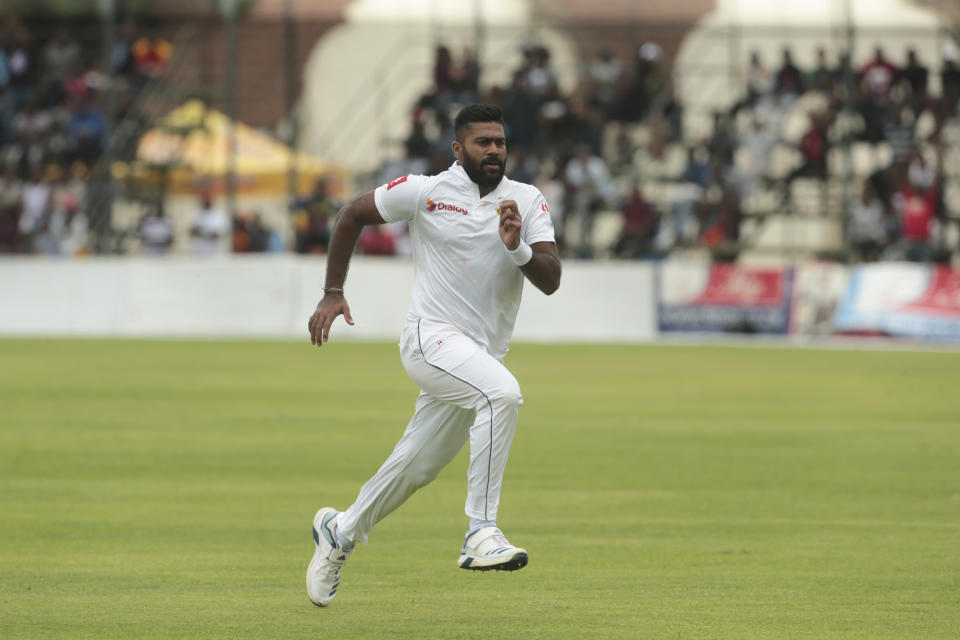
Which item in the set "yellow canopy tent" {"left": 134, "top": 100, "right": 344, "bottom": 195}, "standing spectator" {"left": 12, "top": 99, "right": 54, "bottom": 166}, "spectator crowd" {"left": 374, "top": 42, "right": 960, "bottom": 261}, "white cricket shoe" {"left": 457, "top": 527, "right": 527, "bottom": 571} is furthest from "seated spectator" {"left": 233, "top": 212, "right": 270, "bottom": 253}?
"white cricket shoe" {"left": 457, "top": 527, "right": 527, "bottom": 571}

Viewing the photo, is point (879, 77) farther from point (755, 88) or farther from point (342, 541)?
point (342, 541)

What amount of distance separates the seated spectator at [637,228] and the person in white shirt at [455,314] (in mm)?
22017

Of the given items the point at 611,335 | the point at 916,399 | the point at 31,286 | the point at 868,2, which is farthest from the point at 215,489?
the point at 868,2

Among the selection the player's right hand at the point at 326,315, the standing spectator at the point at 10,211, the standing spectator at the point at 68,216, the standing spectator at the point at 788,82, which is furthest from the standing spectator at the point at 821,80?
the player's right hand at the point at 326,315

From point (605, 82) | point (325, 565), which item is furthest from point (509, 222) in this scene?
point (605, 82)

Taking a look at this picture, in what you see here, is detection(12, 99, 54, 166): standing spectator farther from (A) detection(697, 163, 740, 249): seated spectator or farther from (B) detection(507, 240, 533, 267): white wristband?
(B) detection(507, 240, 533, 267): white wristband

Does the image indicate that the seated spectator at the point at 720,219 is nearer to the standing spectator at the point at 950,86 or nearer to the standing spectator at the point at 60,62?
the standing spectator at the point at 950,86

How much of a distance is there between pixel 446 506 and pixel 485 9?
3207 centimetres

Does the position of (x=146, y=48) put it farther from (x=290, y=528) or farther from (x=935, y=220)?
(x=290, y=528)

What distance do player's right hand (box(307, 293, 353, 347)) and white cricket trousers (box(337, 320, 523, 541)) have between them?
1.04ft

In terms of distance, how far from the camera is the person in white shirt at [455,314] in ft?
23.5

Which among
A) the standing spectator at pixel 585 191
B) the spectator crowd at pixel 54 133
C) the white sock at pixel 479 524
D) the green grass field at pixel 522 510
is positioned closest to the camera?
the white sock at pixel 479 524

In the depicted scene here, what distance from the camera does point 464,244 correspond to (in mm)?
7371

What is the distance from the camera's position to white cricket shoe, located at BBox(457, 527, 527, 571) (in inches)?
270
